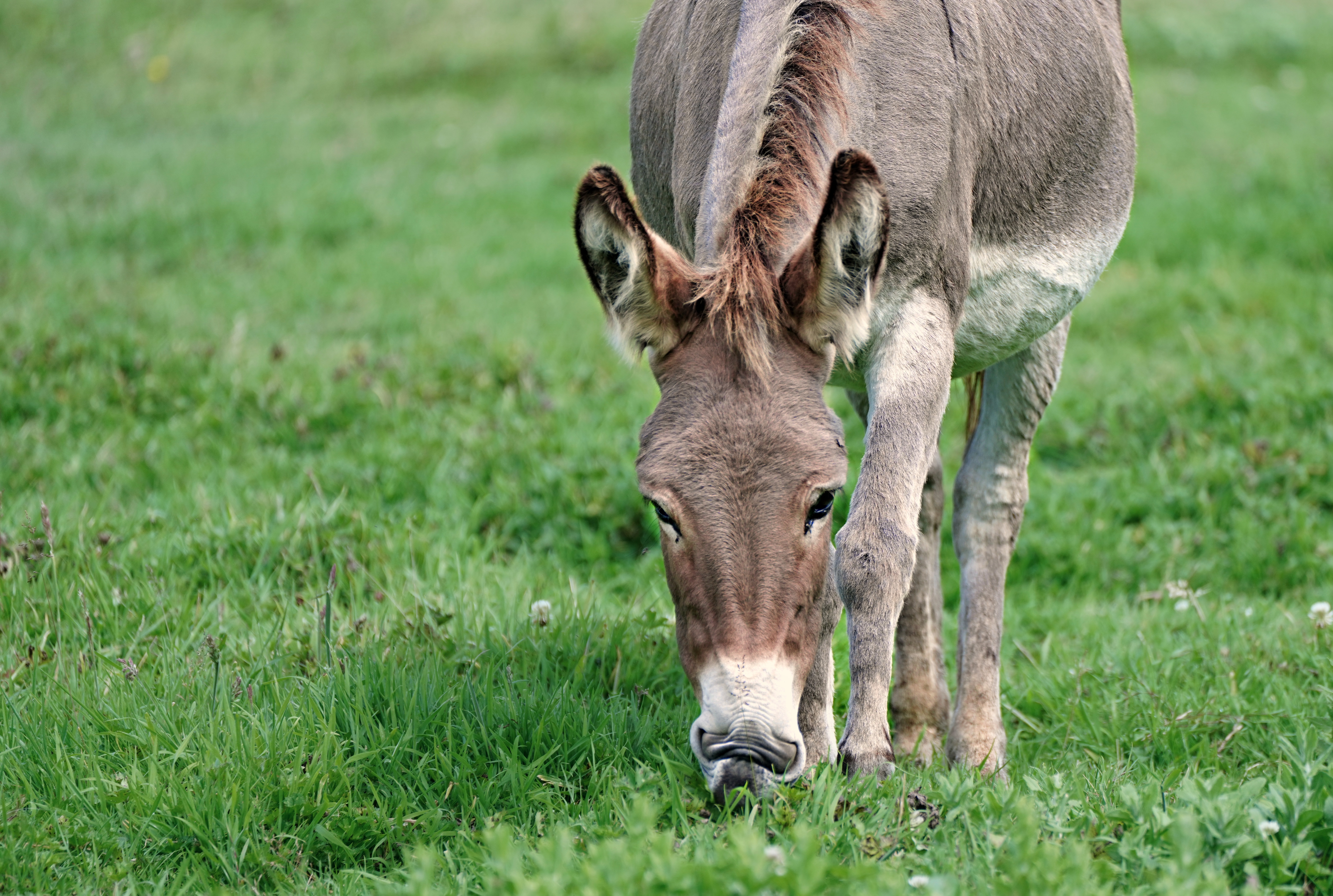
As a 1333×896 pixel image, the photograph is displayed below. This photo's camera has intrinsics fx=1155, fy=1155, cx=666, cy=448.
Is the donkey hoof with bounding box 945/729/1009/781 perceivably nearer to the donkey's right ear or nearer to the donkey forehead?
the donkey forehead

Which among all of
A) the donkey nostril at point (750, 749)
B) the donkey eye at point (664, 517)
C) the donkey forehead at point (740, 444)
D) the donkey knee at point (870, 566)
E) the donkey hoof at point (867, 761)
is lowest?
the donkey hoof at point (867, 761)

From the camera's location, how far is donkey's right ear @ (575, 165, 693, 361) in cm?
264

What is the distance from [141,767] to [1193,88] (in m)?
14.4

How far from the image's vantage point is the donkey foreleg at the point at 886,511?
286 cm

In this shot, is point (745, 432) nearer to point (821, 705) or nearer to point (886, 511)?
point (886, 511)

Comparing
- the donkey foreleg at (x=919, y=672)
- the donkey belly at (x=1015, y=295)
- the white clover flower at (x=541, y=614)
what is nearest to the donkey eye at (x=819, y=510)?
the donkey belly at (x=1015, y=295)

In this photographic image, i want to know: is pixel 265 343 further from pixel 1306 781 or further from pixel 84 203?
pixel 1306 781

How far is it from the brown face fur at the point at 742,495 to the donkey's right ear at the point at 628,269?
104mm

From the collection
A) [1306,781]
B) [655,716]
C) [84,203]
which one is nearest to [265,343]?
[84,203]

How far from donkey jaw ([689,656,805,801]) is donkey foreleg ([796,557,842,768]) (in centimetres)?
40

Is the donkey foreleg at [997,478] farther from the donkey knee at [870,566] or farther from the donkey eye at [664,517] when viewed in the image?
the donkey eye at [664,517]

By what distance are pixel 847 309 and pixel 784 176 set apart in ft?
1.34

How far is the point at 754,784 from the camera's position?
8.44 feet

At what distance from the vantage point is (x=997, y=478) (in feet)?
13.9
